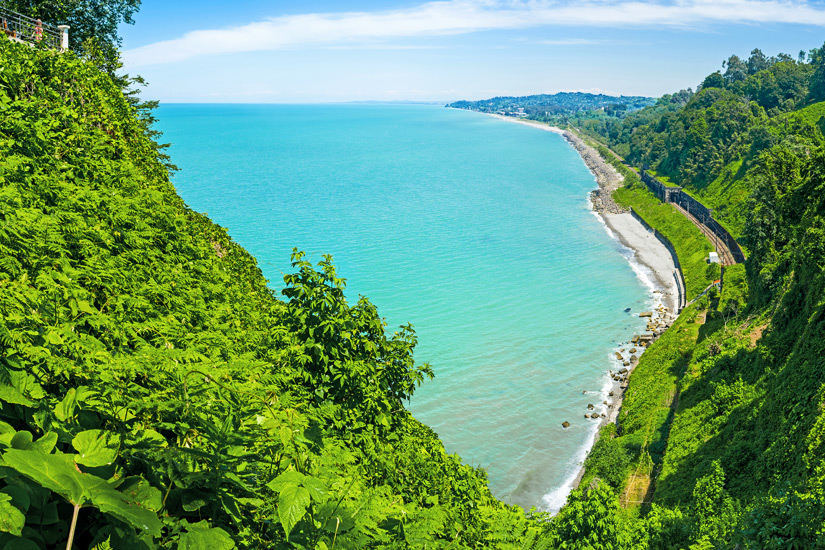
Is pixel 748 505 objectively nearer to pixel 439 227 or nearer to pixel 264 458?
pixel 264 458

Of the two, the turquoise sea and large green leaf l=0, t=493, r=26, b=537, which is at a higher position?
large green leaf l=0, t=493, r=26, b=537

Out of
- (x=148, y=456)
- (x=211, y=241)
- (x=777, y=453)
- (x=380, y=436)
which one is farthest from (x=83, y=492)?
(x=777, y=453)

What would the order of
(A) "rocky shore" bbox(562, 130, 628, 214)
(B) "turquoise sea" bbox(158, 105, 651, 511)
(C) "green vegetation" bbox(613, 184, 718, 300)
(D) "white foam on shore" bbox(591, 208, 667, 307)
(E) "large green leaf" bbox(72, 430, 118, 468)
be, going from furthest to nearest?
(A) "rocky shore" bbox(562, 130, 628, 214) → (D) "white foam on shore" bbox(591, 208, 667, 307) → (C) "green vegetation" bbox(613, 184, 718, 300) → (B) "turquoise sea" bbox(158, 105, 651, 511) → (E) "large green leaf" bbox(72, 430, 118, 468)

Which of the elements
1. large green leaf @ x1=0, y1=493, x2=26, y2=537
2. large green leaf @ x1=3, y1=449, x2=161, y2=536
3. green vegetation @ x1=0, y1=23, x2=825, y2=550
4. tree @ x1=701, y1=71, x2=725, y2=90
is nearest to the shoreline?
green vegetation @ x1=0, y1=23, x2=825, y2=550

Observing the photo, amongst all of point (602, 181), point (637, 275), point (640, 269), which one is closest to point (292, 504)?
point (637, 275)

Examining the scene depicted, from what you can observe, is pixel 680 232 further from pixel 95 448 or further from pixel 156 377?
pixel 95 448

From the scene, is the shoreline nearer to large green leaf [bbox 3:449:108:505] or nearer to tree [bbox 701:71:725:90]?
large green leaf [bbox 3:449:108:505]

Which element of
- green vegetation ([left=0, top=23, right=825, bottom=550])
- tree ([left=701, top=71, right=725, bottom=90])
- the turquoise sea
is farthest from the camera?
tree ([left=701, top=71, right=725, bottom=90])

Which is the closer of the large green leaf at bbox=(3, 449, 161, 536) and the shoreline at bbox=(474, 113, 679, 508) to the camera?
the large green leaf at bbox=(3, 449, 161, 536)

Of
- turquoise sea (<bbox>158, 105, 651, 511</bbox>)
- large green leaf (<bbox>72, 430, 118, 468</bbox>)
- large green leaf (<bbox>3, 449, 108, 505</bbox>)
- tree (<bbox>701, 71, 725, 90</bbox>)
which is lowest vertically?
turquoise sea (<bbox>158, 105, 651, 511</bbox>)
